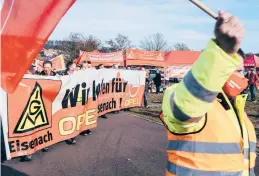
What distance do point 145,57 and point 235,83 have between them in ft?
96.3

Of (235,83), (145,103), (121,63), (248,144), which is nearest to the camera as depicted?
(248,144)

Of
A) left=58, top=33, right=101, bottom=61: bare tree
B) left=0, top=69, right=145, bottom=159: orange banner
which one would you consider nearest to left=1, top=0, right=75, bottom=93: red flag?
left=0, top=69, right=145, bottom=159: orange banner

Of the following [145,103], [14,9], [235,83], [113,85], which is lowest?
[145,103]

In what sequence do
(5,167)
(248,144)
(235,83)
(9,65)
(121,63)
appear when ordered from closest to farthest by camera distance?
(248,144) < (235,83) < (9,65) < (5,167) < (121,63)

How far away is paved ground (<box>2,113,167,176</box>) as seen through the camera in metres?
6.18

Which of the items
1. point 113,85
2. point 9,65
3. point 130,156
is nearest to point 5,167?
point 130,156

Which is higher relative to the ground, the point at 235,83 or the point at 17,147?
the point at 235,83

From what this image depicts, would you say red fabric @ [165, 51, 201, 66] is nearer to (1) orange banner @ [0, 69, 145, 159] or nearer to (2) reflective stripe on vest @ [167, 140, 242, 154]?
(1) orange banner @ [0, 69, 145, 159]

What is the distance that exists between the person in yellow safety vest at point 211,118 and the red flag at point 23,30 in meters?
1.32

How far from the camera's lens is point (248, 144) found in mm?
2311

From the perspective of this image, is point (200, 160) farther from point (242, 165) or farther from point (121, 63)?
point (121, 63)

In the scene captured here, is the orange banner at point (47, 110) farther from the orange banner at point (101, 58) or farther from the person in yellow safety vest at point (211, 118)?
the orange banner at point (101, 58)

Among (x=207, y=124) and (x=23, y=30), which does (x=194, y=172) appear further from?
(x=23, y=30)

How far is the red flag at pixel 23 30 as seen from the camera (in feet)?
9.38
